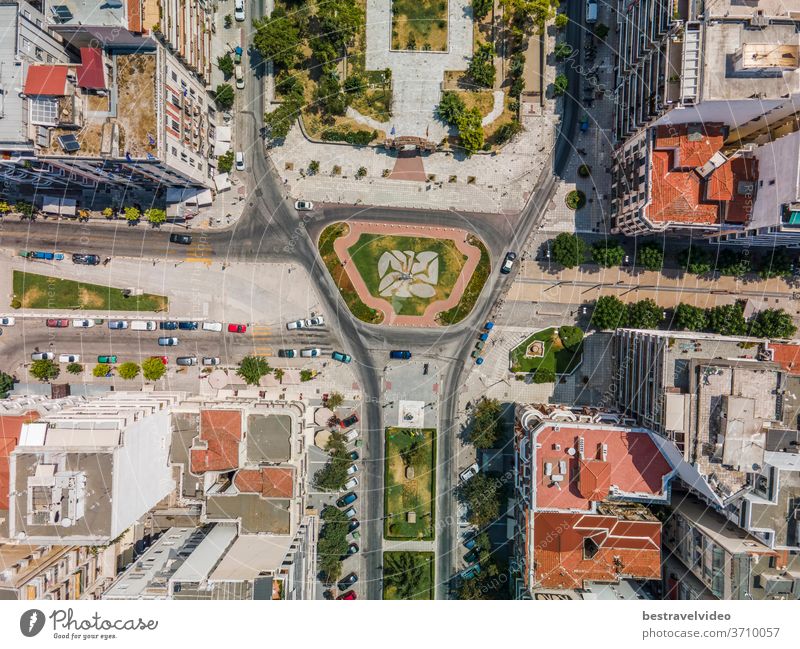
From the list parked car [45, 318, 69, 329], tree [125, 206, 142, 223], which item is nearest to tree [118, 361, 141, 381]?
parked car [45, 318, 69, 329]

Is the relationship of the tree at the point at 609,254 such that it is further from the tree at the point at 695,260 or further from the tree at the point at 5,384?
the tree at the point at 5,384

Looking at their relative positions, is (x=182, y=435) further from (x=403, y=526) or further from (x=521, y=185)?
(x=521, y=185)

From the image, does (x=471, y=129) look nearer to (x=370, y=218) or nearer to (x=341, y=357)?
(x=370, y=218)

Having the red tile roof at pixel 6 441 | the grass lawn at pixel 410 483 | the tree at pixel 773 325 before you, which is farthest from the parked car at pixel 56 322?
the tree at pixel 773 325

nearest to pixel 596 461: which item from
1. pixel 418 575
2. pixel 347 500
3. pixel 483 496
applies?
pixel 483 496

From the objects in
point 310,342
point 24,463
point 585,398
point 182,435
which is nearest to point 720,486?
point 585,398

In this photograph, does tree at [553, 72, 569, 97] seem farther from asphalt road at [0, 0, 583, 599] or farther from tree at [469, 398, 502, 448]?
tree at [469, 398, 502, 448]
